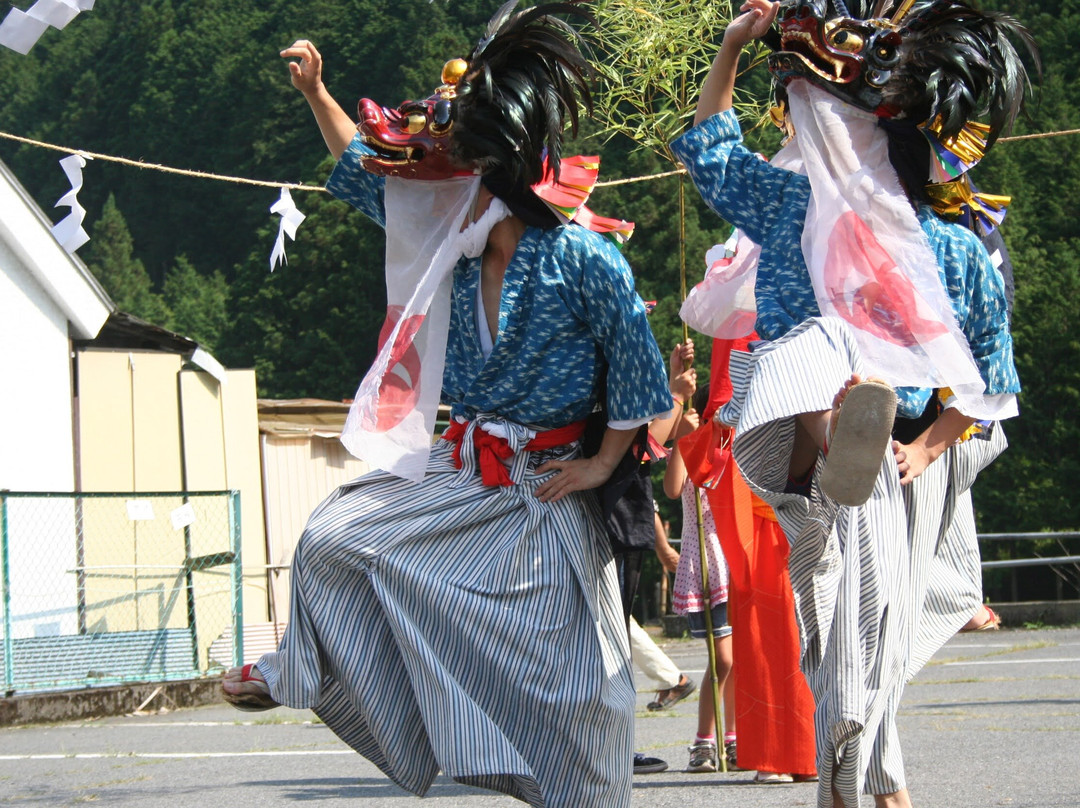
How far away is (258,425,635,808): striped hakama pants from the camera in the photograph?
3945mm

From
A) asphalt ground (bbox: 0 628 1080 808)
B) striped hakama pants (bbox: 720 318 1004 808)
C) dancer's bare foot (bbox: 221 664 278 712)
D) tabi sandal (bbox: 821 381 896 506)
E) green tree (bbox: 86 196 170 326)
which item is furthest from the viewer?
green tree (bbox: 86 196 170 326)

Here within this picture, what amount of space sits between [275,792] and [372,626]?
6.48 ft

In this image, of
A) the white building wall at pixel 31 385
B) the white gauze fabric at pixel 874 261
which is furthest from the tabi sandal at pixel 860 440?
the white building wall at pixel 31 385

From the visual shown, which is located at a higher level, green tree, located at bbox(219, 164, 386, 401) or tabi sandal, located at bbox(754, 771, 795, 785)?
green tree, located at bbox(219, 164, 386, 401)

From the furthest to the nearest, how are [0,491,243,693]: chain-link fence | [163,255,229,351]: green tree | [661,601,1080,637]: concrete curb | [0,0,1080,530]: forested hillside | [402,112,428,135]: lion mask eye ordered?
[163,255,229,351]: green tree
[0,0,1080,530]: forested hillside
[661,601,1080,637]: concrete curb
[0,491,243,693]: chain-link fence
[402,112,428,135]: lion mask eye

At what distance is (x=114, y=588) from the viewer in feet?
41.2

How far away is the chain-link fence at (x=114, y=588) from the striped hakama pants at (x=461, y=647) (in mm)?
6839

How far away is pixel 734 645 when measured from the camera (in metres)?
5.88

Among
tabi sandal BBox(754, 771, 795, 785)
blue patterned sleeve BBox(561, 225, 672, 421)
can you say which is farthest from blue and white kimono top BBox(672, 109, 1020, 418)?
tabi sandal BBox(754, 771, 795, 785)

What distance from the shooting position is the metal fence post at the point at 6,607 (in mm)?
10141

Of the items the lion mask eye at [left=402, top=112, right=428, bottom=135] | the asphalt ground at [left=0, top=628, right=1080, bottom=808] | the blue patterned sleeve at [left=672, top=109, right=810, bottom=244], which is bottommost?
the asphalt ground at [left=0, top=628, right=1080, bottom=808]

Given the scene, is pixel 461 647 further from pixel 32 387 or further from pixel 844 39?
pixel 32 387

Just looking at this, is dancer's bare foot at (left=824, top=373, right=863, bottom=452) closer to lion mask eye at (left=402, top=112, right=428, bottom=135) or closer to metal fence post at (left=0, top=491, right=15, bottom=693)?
lion mask eye at (left=402, top=112, right=428, bottom=135)

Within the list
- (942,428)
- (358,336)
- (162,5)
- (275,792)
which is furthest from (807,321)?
(162,5)
